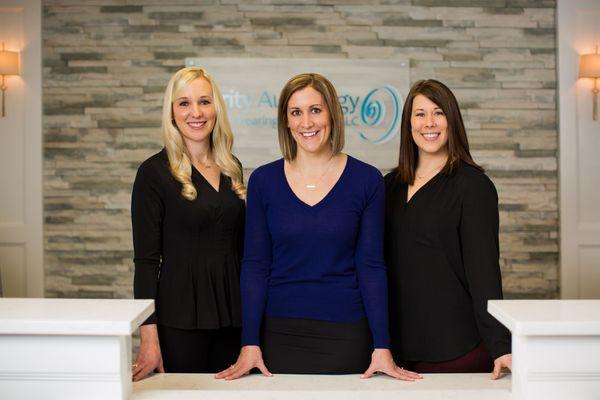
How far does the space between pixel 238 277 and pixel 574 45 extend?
315 cm

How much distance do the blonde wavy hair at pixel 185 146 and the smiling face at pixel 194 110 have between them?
0.02 m

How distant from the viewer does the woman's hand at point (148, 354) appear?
5.83 feet

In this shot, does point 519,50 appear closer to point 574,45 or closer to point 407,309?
point 574,45

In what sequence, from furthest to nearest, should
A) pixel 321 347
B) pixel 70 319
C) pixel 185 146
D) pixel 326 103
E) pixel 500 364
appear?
pixel 185 146
pixel 326 103
pixel 321 347
pixel 500 364
pixel 70 319

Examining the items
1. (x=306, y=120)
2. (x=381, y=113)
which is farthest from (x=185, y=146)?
(x=381, y=113)

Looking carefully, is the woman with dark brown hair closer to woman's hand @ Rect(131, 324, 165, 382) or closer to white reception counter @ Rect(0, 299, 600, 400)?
white reception counter @ Rect(0, 299, 600, 400)

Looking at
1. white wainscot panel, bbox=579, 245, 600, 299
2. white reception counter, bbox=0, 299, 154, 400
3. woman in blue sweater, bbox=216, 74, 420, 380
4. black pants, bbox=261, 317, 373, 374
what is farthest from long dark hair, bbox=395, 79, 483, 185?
white wainscot panel, bbox=579, 245, 600, 299

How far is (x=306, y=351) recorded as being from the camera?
1.78 metres

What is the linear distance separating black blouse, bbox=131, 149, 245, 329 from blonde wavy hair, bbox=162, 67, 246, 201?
29mm

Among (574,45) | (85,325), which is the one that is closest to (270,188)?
(85,325)

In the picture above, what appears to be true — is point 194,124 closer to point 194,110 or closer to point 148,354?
point 194,110

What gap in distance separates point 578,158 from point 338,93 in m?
1.64

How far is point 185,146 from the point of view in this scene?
212 centimetres

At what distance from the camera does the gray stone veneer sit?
13.5ft
